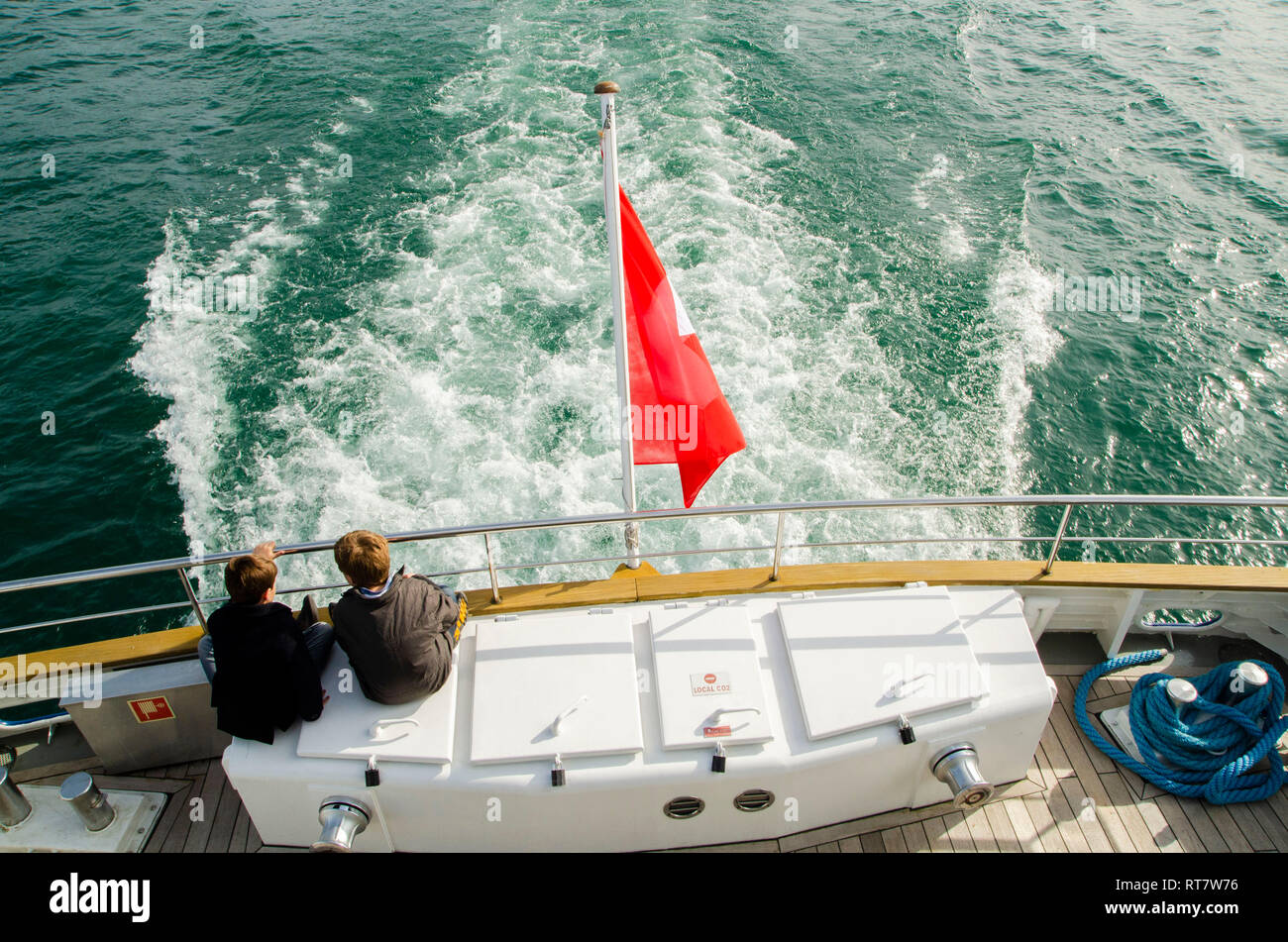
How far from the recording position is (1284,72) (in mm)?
21078

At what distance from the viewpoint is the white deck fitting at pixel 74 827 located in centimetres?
418

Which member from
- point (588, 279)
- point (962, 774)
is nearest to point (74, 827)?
point (962, 774)

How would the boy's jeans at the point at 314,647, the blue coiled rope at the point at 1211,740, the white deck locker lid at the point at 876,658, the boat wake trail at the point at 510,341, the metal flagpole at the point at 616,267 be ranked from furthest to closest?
the boat wake trail at the point at 510,341 < the metal flagpole at the point at 616,267 < the blue coiled rope at the point at 1211,740 < the boy's jeans at the point at 314,647 < the white deck locker lid at the point at 876,658

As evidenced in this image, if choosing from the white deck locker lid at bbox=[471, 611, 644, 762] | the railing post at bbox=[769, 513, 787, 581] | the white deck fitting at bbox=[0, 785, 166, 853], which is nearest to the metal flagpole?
the railing post at bbox=[769, 513, 787, 581]

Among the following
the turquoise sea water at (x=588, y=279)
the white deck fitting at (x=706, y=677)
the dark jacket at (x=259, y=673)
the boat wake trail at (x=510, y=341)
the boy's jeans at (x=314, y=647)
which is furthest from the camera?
the turquoise sea water at (x=588, y=279)

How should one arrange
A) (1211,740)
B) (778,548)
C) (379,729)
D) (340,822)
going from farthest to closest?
(778,548)
(1211,740)
(379,729)
(340,822)

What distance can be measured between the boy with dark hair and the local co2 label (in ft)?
5.81

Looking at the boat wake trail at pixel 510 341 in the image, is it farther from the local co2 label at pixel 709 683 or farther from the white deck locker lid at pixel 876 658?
the local co2 label at pixel 709 683

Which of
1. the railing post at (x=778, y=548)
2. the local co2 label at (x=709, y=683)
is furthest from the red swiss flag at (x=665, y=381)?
the local co2 label at (x=709, y=683)

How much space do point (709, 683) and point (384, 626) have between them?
156 cm

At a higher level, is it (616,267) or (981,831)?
(616,267)

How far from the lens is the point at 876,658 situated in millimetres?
3998

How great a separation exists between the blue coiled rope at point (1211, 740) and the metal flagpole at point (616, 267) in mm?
3233

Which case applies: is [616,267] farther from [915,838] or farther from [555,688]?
[915,838]
